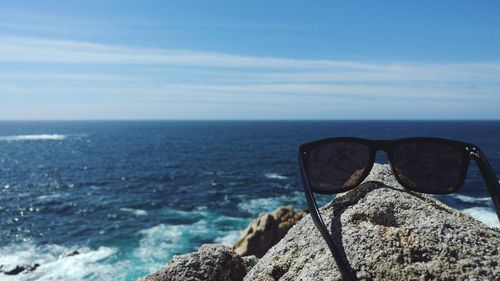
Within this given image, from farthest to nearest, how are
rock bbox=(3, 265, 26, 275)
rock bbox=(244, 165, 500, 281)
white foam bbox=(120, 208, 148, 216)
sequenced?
white foam bbox=(120, 208, 148, 216) → rock bbox=(3, 265, 26, 275) → rock bbox=(244, 165, 500, 281)

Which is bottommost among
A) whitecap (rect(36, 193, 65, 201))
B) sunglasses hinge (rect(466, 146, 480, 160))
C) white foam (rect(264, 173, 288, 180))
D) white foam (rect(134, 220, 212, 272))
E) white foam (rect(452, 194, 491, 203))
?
whitecap (rect(36, 193, 65, 201))

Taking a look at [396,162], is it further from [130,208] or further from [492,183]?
[130,208]

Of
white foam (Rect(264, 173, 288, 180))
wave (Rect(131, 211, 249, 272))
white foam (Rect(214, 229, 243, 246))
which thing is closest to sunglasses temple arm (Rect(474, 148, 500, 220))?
wave (Rect(131, 211, 249, 272))

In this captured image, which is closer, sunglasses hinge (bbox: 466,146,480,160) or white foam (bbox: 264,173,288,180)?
sunglasses hinge (bbox: 466,146,480,160)

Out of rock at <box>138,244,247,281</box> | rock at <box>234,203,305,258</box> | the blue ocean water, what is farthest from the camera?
the blue ocean water

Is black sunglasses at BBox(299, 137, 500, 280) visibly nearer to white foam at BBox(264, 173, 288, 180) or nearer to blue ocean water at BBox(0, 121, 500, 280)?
blue ocean water at BBox(0, 121, 500, 280)

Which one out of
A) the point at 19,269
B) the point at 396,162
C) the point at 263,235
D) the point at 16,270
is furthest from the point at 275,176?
the point at 396,162

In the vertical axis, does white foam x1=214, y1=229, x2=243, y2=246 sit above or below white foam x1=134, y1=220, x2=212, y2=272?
above

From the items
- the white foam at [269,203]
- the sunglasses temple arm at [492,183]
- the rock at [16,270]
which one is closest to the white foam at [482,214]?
the white foam at [269,203]
